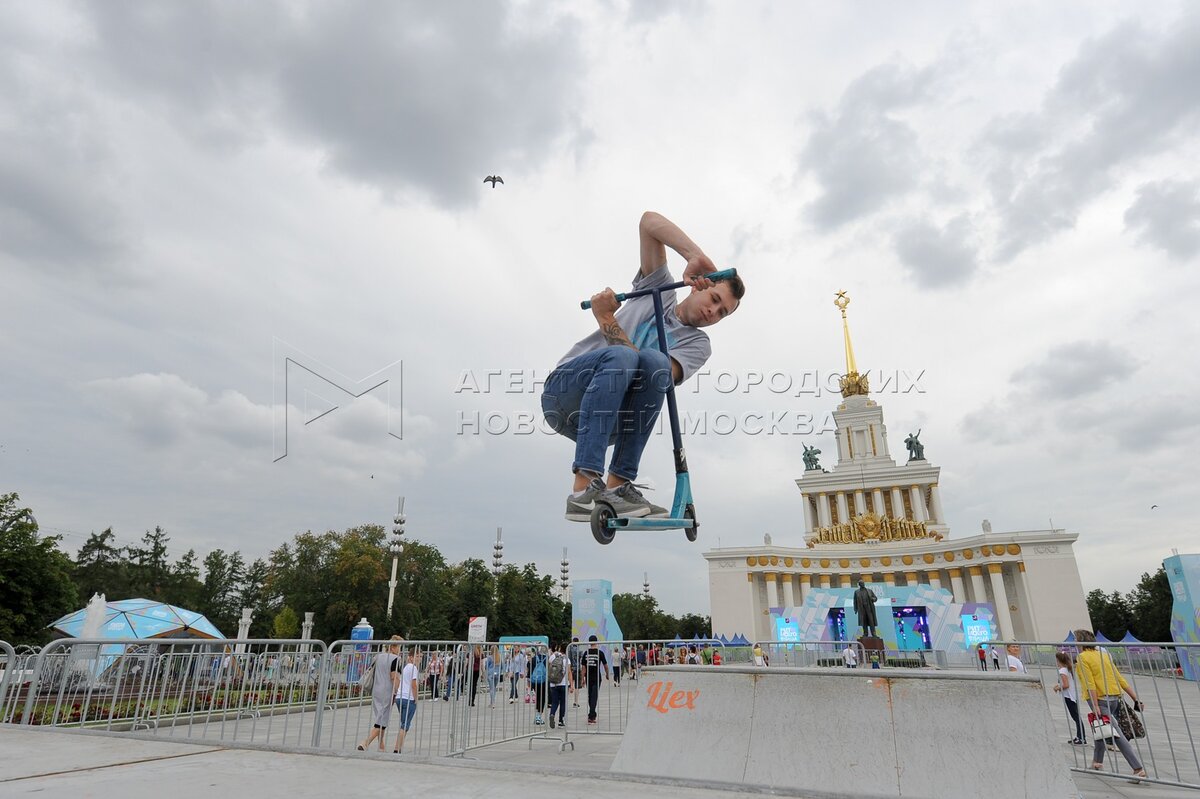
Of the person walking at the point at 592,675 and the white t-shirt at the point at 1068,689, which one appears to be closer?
the white t-shirt at the point at 1068,689

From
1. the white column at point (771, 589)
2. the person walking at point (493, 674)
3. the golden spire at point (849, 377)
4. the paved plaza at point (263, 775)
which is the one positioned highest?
the golden spire at point (849, 377)

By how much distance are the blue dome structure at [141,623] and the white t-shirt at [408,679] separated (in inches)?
750

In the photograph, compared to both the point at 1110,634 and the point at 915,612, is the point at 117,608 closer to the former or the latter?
the point at 915,612

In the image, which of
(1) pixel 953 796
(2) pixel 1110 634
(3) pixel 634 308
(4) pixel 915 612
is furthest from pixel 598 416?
(2) pixel 1110 634

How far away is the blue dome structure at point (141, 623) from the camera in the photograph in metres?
22.6

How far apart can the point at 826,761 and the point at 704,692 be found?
118 centimetres

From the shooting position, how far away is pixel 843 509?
64438mm

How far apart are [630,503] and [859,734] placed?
2993mm

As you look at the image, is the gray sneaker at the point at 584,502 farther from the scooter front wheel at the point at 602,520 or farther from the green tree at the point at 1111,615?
the green tree at the point at 1111,615

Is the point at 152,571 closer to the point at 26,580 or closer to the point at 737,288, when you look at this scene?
the point at 26,580

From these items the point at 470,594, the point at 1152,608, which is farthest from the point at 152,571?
the point at 1152,608

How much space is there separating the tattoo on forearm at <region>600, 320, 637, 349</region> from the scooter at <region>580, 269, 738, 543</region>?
0.31 meters

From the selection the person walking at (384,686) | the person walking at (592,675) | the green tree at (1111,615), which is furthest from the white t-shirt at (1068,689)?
the green tree at (1111,615)

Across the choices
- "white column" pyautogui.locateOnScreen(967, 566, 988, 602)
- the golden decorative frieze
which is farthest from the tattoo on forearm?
the golden decorative frieze
